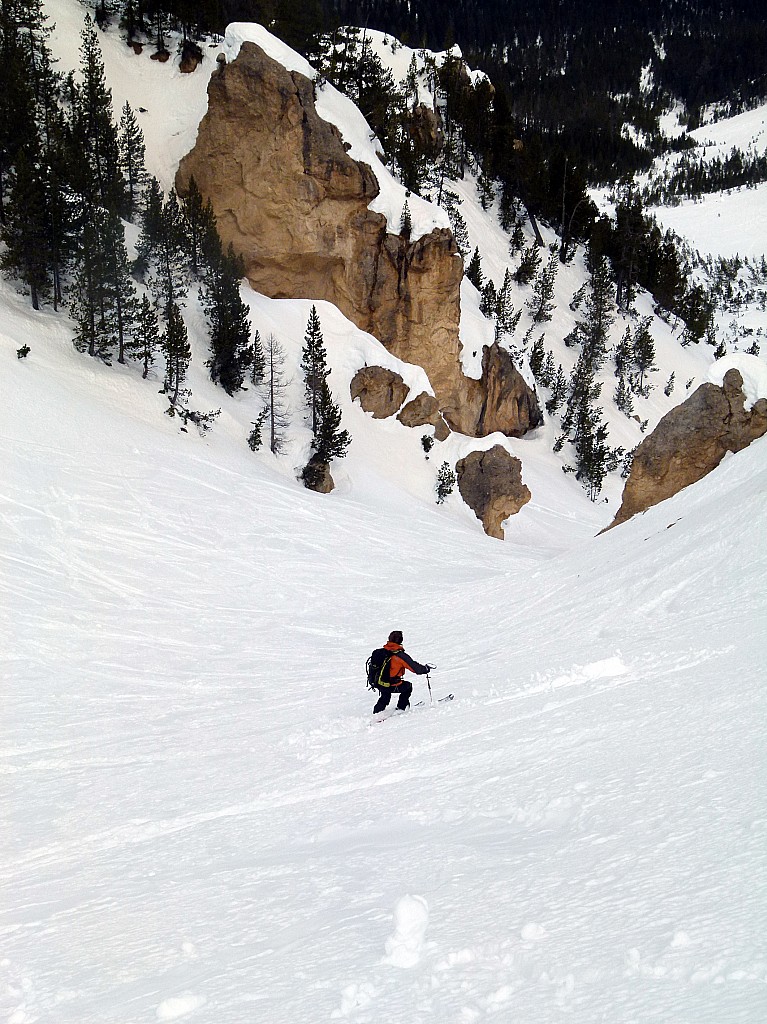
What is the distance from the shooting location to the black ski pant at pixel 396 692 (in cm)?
928

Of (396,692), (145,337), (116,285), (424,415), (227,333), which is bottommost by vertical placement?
(396,692)

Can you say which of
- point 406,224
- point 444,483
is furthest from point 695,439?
point 406,224

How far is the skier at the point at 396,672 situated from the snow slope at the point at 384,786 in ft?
2.38

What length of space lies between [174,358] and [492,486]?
2065 cm

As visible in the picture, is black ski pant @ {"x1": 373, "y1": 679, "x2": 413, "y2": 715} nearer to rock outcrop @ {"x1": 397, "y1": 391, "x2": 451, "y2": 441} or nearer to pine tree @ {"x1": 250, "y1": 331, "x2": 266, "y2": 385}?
pine tree @ {"x1": 250, "y1": 331, "x2": 266, "y2": 385}

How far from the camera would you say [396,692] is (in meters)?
9.37

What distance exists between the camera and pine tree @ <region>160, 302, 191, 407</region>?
32.2 m

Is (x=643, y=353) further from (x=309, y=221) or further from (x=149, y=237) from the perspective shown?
(x=149, y=237)

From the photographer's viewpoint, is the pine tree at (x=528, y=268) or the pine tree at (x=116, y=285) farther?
the pine tree at (x=528, y=268)

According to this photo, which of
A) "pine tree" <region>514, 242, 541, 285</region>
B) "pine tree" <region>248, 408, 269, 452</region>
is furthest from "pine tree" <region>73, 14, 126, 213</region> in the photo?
"pine tree" <region>514, 242, 541, 285</region>

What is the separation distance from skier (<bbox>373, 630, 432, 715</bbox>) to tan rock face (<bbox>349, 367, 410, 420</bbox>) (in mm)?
35084

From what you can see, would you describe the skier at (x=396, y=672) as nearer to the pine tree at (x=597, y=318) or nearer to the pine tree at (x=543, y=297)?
the pine tree at (x=597, y=318)

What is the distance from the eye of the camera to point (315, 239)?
4491 cm

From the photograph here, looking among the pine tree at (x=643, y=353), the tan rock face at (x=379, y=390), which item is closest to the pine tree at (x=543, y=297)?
the pine tree at (x=643, y=353)
